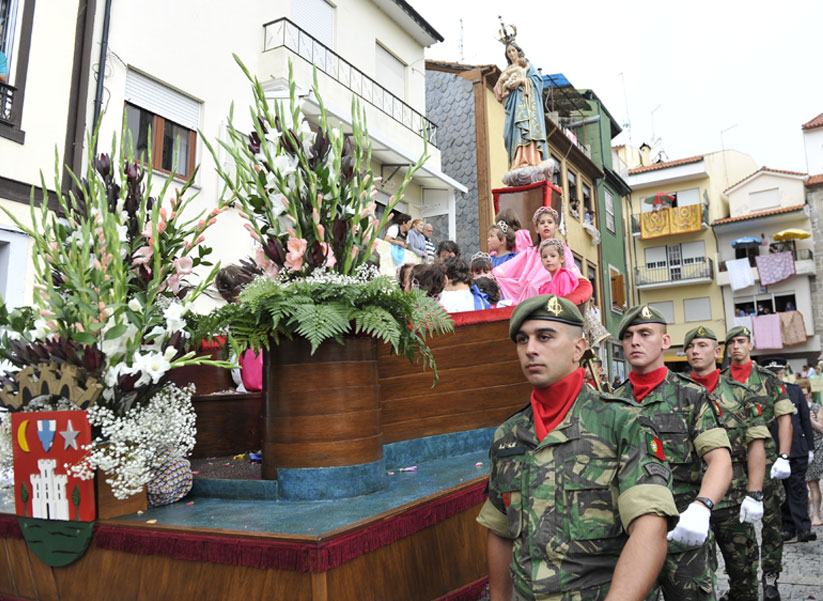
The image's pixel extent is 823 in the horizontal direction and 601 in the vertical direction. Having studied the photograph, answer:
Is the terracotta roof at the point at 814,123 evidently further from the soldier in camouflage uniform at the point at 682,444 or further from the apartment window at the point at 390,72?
the soldier in camouflage uniform at the point at 682,444

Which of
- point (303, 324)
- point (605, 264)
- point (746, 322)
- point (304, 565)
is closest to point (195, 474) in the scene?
point (303, 324)

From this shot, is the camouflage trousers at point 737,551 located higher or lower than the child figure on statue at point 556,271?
lower

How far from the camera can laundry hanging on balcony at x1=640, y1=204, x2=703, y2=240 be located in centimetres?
3512

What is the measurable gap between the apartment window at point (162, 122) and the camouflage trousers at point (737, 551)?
871 centimetres

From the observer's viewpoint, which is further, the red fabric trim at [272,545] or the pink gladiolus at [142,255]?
the pink gladiolus at [142,255]

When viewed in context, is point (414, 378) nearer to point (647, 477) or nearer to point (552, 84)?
point (647, 477)

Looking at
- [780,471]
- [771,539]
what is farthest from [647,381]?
[780,471]

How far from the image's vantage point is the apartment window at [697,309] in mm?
35750

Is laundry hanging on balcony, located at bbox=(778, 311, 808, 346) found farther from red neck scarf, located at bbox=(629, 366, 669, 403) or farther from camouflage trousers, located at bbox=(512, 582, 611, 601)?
camouflage trousers, located at bbox=(512, 582, 611, 601)

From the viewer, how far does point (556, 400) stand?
249 cm

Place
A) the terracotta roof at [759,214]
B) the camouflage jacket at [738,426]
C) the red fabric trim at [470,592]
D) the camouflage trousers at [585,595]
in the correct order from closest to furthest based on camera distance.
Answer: the camouflage trousers at [585,595] → the red fabric trim at [470,592] → the camouflage jacket at [738,426] → the terracotta roof at [759,214]

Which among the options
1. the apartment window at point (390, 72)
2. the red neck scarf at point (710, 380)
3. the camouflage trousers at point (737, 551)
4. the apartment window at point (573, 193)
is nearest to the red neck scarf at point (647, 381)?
the camouflage trousers at point (737, 551)

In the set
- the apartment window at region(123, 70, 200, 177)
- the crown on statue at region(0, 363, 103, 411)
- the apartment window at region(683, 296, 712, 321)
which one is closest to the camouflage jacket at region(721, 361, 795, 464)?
the crown on statue at region(0, 363, 103, 411)

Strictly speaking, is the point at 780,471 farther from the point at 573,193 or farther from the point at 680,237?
the point at 680,237
